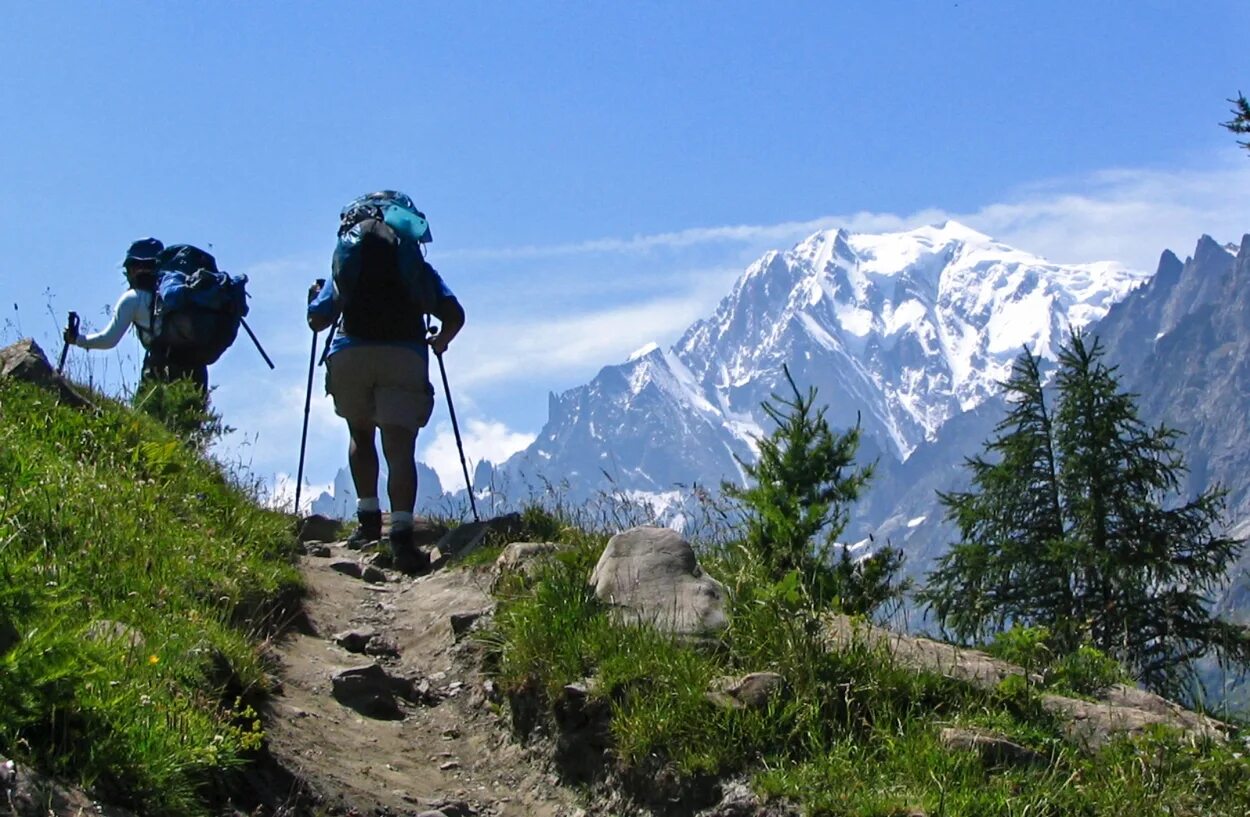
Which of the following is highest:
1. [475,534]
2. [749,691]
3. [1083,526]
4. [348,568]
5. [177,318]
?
[177,318]

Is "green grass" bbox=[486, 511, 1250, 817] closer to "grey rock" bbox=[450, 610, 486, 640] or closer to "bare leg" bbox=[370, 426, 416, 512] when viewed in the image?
"grey rock" bbox=[450, 610, 486, 640]

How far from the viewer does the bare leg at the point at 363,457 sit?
1081 cm

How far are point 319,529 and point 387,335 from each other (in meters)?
2.85

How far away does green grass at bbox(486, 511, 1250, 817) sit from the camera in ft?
15.7

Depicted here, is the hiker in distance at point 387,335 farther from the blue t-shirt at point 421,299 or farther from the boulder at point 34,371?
the boulder at point 34,371

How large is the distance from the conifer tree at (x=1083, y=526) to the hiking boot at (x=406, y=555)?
13.0 meters

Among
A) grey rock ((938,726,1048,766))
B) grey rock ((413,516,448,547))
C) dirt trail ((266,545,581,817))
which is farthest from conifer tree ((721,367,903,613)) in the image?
grey rock ((413,516,448,547))

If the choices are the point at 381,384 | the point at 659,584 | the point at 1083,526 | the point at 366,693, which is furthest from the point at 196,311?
the point at 1083,526

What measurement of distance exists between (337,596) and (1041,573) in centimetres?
1695

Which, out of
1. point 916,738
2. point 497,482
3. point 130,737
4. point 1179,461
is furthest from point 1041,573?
point 130,737

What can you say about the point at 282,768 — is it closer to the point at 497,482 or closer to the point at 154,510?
the point at 154,510

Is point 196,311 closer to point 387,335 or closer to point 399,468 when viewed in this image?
point 387,335

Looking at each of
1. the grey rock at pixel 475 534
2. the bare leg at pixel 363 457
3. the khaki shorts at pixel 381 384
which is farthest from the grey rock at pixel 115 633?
the bare leg at pixel 363 457

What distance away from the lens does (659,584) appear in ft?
21.8
